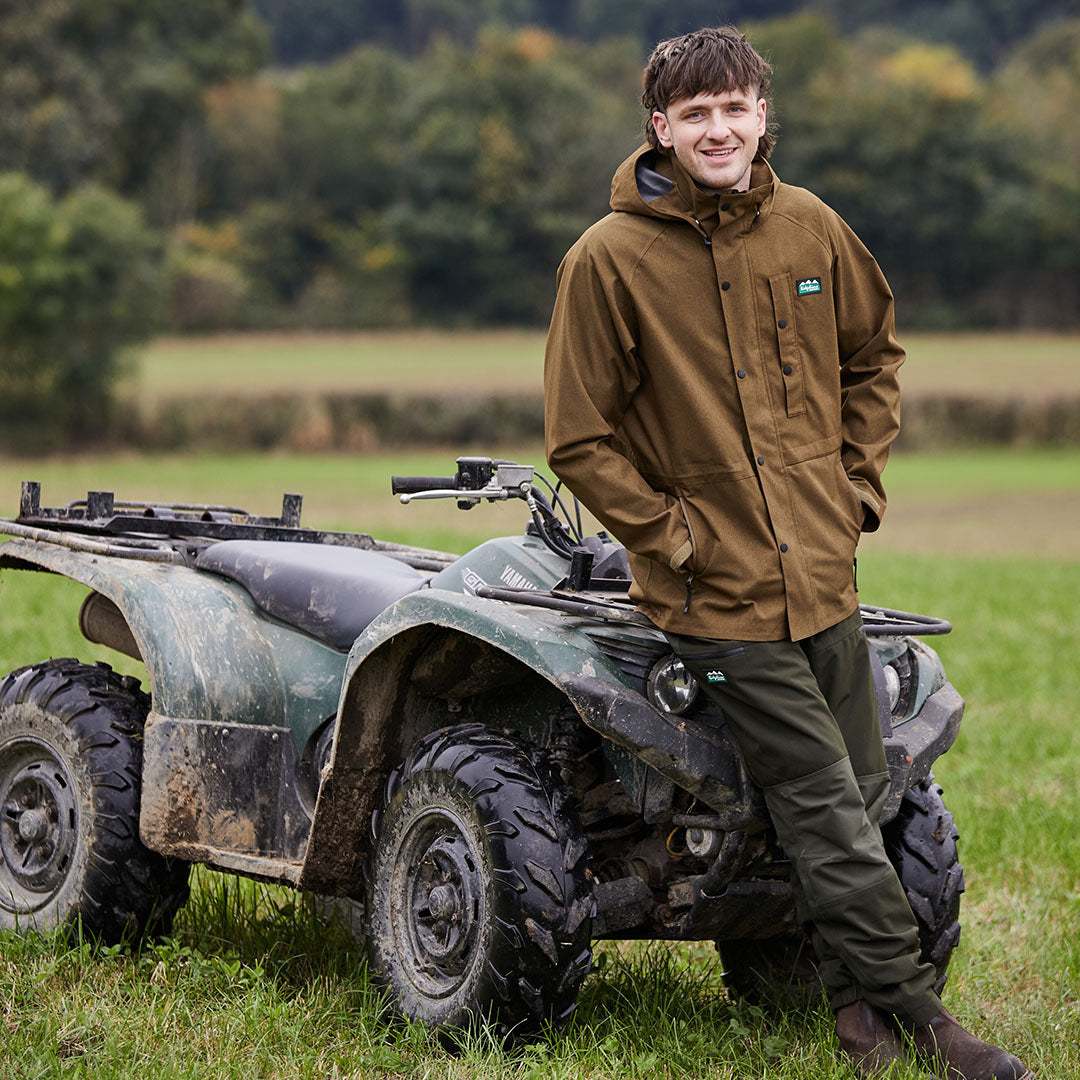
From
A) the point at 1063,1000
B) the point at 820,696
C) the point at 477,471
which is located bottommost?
the point at 1063,1000

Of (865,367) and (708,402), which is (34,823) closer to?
(708,402)

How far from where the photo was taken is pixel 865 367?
3.72 meters

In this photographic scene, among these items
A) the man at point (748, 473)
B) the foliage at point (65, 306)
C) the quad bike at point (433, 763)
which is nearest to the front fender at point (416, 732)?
the quad bike at point (433, 763)

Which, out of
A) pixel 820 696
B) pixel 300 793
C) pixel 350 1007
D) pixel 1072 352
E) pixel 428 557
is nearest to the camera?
pixel 820 696

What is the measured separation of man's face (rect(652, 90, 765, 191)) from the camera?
3465mm

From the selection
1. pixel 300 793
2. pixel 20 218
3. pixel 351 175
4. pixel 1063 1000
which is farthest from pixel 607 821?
pixel 351 175

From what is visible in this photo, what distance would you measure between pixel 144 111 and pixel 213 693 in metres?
65.6

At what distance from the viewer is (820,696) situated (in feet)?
11.3

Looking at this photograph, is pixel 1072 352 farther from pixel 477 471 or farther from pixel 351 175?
pixel 477 471

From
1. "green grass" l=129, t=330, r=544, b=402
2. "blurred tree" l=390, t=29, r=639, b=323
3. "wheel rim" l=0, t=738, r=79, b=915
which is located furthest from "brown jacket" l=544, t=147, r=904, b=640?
"blurred tree" l=390, t=29, r=639, b=323

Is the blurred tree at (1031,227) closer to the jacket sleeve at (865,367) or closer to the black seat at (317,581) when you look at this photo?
the black seat at (317,581)

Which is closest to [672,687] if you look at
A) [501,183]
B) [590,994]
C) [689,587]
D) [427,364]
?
[689,587]

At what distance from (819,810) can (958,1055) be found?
62 centimetres

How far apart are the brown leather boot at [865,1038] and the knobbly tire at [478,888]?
564 millimetres
